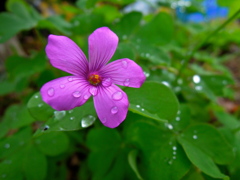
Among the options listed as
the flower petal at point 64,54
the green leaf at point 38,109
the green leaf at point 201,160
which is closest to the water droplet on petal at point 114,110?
the flower petal at point 64,54

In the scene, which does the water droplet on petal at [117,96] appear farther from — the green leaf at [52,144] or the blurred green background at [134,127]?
the green leaf at [52,144]

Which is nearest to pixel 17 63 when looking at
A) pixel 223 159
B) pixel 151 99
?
pixel 151 99

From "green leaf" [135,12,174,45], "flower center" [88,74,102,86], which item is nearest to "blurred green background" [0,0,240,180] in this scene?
"green leaf" [135,12,174,45]

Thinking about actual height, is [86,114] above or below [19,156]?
above

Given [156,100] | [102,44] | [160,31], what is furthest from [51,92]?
[160,31]

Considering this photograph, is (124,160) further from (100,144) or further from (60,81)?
(60,81)

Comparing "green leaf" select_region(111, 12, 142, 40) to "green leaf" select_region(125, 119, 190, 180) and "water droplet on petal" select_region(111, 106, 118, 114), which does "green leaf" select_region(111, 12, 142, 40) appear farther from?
"water droplet on petal" select_region(111, 106, 118, 114)

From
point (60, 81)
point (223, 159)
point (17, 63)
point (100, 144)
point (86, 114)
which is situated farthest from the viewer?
point (17, 63)
